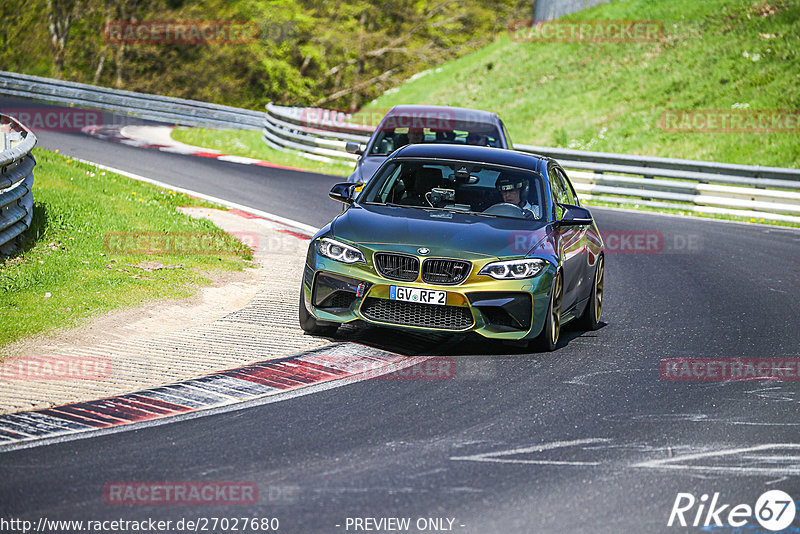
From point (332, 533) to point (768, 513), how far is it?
2.25m

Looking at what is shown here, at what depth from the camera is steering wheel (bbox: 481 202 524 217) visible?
377 inches

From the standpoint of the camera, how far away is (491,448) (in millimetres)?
6395

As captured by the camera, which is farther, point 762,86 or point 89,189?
point 762,86

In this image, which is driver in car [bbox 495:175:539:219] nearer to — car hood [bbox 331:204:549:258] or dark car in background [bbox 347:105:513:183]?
car hood [bbox 331:204:549:258]

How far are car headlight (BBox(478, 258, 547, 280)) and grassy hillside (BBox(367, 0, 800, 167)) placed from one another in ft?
64.0

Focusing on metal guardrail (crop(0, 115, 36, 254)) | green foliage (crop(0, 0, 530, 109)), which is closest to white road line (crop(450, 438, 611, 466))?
metal guardrail (crop(0, 115, 36, 254))

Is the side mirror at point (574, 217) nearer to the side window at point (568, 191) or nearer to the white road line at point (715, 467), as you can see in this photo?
the side window at point (568, 191)

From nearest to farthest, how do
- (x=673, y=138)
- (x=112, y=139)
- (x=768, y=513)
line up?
(x=768, y=513) < (x=112, y=139) < (x=673, y=138)

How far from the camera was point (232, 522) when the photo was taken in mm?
5105

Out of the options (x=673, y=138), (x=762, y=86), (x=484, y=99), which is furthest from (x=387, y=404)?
(x=484, y=99)

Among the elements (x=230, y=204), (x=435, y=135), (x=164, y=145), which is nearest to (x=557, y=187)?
(x=435, y=135)

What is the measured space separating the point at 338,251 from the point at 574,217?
219 cm

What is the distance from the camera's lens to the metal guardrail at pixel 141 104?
34.3 m

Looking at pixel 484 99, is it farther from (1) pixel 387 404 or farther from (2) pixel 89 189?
(1) pixel 387 404
